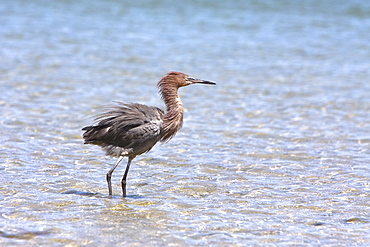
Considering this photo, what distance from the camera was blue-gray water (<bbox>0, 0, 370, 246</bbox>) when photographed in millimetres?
5973

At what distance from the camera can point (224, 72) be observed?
14359 mm

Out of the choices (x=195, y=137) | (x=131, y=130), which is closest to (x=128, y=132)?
(x=131, y=130)

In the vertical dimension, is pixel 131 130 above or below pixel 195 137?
above

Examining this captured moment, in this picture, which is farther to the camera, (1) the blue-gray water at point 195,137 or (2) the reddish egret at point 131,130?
(2) the reddish egret at point 131,130

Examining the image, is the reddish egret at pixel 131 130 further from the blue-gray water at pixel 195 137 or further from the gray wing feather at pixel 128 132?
the blue-gray water at pixel 195 137

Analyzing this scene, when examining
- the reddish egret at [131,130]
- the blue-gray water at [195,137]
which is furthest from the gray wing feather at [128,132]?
the blue-gray water at [195,137]

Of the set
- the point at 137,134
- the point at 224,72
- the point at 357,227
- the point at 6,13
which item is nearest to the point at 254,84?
the point at 224,72

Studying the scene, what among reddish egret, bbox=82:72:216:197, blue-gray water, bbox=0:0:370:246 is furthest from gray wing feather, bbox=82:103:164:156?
blue-gray water, bbox=0:0:370:246

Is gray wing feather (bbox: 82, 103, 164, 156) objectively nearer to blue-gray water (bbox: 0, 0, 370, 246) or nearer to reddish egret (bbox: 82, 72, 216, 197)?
reddish egret (bbox: 82, 72, 216, 197)

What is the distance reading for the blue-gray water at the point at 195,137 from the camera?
5.97 meters

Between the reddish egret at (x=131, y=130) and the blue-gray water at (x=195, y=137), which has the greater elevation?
the reddish egret at (x=131, y=130)

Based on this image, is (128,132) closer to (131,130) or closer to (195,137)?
(131,130)

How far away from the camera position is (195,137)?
9.50 m

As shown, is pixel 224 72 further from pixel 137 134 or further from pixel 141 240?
pixel 141 240
